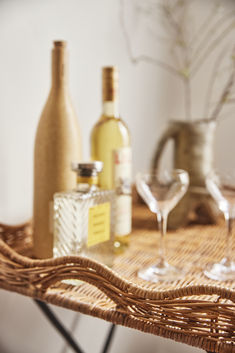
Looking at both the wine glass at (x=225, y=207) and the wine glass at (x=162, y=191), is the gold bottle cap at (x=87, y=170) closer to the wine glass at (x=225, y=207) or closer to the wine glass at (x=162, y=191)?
the wine glass at (x=162, y=191)

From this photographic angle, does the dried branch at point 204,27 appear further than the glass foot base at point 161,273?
Yes

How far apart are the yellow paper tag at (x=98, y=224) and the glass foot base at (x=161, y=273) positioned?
3.1 inches

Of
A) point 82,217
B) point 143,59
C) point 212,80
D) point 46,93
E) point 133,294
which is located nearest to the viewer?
point 133,294

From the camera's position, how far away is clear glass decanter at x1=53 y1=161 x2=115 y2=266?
1.96 ft

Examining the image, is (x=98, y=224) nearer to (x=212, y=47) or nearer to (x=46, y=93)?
(x=46, y=93)

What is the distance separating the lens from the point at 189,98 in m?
1.36

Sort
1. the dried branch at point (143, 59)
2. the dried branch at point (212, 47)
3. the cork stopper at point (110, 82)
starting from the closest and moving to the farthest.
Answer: the cork stopper at point (110, 82) → the dried branch at point (143, 59) → the dried branch at point (212, 47)

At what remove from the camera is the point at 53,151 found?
2.18 ft

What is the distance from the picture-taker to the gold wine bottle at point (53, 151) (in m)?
0.67

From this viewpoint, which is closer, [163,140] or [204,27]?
[163,140]

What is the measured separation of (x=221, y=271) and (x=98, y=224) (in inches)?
8.0

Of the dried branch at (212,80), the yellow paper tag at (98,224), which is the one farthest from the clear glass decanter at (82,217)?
the dried branch at (212,80)

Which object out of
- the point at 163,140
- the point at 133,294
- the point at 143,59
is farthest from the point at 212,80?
the point at 133,294

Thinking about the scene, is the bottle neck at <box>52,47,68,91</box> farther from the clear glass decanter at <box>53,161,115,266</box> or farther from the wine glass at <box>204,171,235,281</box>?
the wine glass at <box>204,171,235,281</box>
